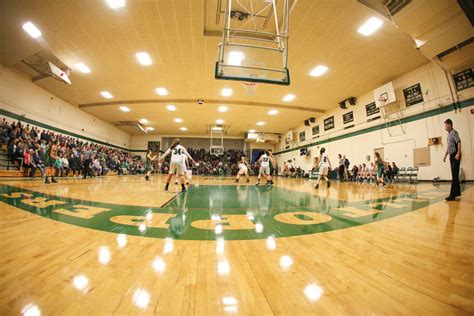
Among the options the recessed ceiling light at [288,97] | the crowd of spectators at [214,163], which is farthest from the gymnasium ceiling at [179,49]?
the crowd of spectators at [214,163]

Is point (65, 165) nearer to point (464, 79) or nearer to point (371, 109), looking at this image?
point (371, 109)

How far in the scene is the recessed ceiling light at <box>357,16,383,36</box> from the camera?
7.34 meters

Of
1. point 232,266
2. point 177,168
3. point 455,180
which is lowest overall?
Result: point 232,266

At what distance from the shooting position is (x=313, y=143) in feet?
65.4

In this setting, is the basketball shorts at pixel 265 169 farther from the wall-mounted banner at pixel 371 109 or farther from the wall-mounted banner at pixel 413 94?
the wall-mounted banner at pixel 413 94

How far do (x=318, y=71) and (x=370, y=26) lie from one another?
3.33m

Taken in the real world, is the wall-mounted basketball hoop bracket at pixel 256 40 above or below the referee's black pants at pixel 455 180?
above

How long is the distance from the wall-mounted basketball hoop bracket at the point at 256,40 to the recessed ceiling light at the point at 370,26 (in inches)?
121

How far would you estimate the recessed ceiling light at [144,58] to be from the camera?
31.4 ft

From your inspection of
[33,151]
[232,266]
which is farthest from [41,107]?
[232,266]

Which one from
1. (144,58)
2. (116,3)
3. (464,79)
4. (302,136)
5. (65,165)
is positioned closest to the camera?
(116,3)

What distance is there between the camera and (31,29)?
26.9ft

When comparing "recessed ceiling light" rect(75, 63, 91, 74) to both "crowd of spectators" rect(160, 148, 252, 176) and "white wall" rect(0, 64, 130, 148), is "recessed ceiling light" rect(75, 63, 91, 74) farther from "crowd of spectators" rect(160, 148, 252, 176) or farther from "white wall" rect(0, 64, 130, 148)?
"crowd of spectators" rect(160, 148, 252, 176)

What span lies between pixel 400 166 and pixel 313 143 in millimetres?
8641
